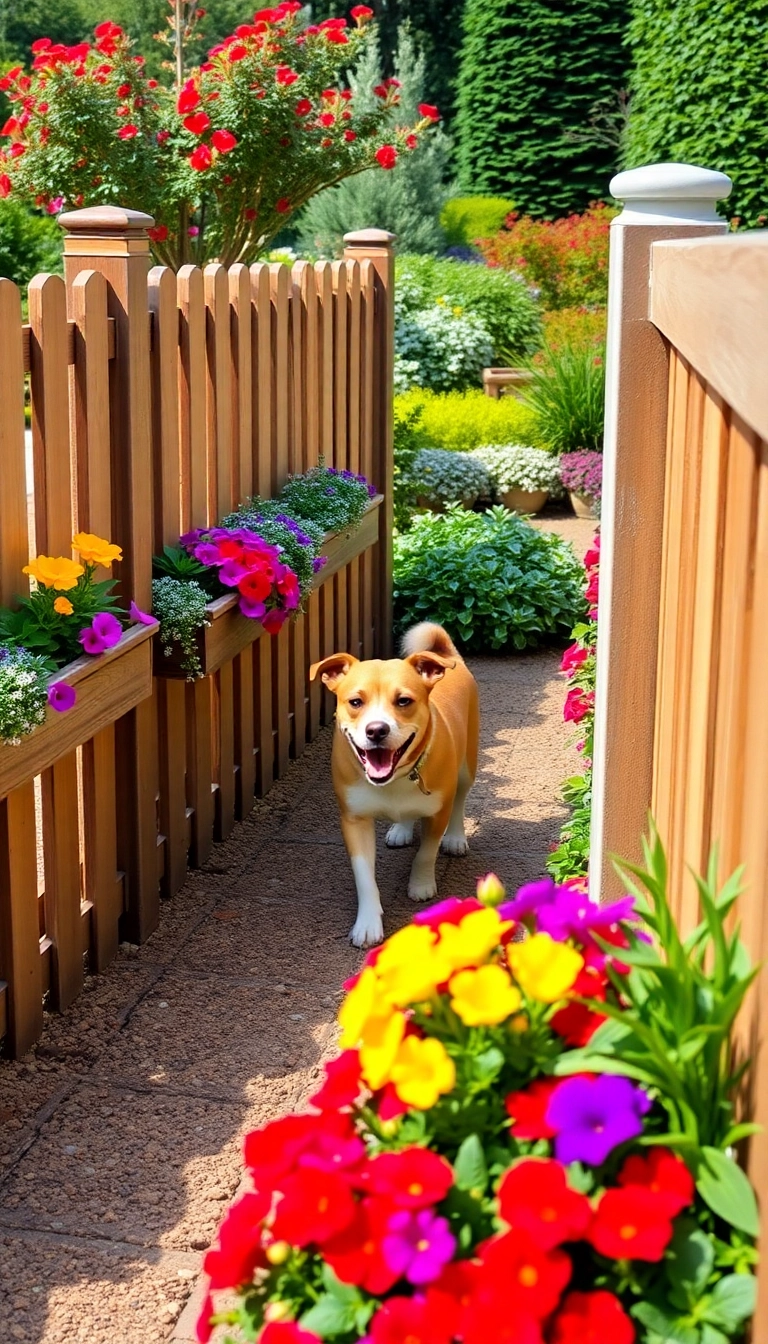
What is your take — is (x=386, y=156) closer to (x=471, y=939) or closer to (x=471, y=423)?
(x=471, y=423)

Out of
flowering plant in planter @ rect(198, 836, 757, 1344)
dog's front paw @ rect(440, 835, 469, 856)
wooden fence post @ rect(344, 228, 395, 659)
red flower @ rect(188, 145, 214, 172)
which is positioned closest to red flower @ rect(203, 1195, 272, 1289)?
flowering plant in planter @ rect(198, 836, 757, 1344)

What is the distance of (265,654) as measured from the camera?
5578 mm

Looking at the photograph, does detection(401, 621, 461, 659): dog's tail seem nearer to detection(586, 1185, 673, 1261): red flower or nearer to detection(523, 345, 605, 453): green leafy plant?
detection(586, 1185, 673, 1261): red flower

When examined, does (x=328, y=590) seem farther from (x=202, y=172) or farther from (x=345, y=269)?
(x=202, y=172)

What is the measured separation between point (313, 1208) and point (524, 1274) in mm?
245

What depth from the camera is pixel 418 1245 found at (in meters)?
1.60

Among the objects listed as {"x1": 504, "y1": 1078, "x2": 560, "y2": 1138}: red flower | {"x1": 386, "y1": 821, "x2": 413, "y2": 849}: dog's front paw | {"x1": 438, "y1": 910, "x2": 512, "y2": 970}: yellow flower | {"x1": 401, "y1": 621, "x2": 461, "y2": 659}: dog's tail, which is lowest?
{"x1": 386, "y1": 821, "x2": 413, "y2": 849}: dog's front paw

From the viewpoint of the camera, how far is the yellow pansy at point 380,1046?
1.71 metres

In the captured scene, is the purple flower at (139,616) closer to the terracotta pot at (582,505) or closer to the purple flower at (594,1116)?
the purple flower at (594,1116)

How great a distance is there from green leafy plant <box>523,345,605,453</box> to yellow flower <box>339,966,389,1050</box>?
941 cm

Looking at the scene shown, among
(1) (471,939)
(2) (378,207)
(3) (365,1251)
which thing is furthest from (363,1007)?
(2) (378,207)

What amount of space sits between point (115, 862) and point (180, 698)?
0.63 meters

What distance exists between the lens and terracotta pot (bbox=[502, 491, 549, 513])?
1080 centimetres

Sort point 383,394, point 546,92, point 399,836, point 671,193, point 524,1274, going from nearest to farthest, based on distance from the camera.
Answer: point 524,1274
point 671,193
point 399,836
point 383,394
point 546,92
